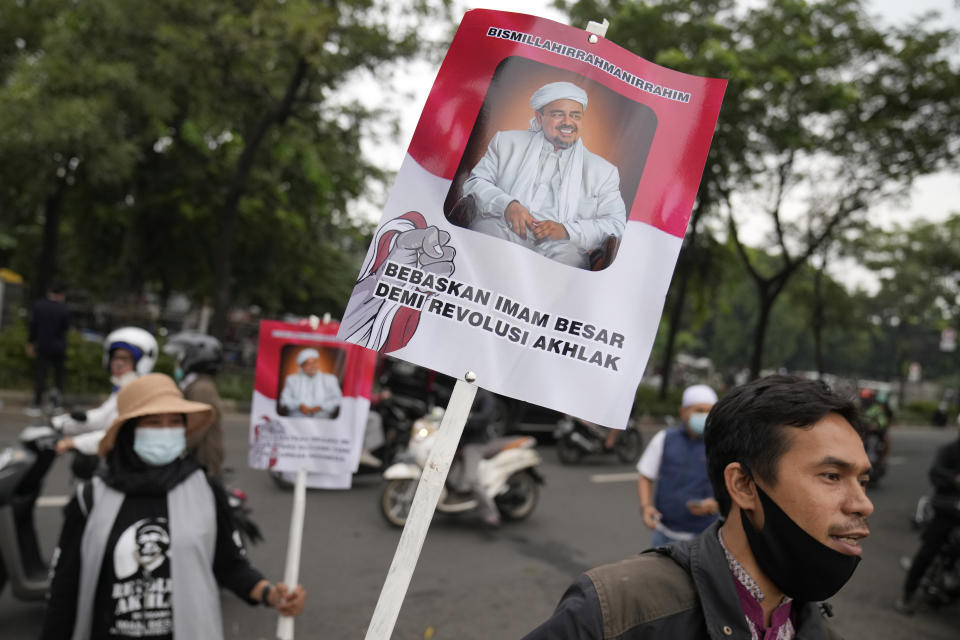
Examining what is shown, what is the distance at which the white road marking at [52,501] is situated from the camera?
620cm

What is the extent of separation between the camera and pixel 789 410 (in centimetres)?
149

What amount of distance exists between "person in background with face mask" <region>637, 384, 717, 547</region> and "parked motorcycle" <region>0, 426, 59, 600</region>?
3.26 metres

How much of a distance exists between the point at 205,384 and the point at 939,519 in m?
5.26

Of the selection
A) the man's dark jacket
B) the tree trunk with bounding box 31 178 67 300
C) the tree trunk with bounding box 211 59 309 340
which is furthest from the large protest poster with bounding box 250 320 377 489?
the tree trunk with bounding box 31 178 67 300

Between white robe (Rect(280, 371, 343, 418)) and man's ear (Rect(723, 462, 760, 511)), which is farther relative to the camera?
white robe (Rect(280, 371, 343, 418))

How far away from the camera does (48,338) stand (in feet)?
33.6

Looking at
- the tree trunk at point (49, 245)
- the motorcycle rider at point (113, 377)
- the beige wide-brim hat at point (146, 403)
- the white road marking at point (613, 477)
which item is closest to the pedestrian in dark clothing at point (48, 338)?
the tree trunk at point (49, 245)

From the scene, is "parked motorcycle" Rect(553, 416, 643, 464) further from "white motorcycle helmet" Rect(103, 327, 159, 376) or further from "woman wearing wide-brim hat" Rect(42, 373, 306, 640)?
"woman wearing wide-brim hat" Rect(42, 373, 306, 640)

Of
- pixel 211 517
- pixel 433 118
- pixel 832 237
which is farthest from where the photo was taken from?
pixel 832 237

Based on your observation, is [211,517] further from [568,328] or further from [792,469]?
[792,469]

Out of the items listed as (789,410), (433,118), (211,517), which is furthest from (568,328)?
(211,517)

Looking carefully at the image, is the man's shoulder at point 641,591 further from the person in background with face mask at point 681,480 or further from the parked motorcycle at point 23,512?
the parked motorcycle at point 23,512

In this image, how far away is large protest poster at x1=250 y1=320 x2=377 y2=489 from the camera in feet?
11.5

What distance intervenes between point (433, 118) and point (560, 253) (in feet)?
1.46
